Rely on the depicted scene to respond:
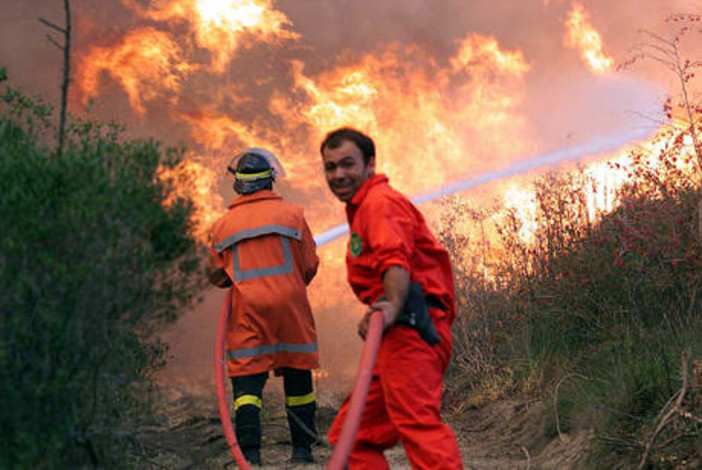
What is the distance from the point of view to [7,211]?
10.3 ft

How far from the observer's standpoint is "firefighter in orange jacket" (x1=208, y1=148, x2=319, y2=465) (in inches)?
225

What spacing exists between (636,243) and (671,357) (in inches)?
54.1

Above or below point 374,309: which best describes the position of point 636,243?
above

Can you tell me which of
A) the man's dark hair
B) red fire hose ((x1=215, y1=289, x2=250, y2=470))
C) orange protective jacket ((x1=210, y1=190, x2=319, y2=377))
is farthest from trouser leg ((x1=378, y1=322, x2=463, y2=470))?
orange protective jacket ((x1=210, y1=190, x2=319, y2=377))

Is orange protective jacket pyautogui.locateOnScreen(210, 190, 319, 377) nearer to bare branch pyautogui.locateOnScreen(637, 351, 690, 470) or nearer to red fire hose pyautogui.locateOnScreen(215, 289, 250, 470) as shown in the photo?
red fire hose pyautogui.locateOnScreen(215, 289, 250, 470)

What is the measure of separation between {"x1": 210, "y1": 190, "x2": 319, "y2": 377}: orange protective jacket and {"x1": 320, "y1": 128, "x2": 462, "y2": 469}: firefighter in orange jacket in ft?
6.90

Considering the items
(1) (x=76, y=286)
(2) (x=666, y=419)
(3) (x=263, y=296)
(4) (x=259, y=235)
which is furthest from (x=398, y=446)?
(1) (x=76, y=286)

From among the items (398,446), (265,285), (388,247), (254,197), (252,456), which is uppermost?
(254,197)

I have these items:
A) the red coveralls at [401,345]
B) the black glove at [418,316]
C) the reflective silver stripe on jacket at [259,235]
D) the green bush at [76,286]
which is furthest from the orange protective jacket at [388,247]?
the reflective silver stripe on jacket at [259,235]

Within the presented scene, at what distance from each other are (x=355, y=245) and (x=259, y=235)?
2308mm

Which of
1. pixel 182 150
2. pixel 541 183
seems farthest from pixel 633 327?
pixel 182 150

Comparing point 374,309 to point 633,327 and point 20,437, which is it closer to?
point 20,437

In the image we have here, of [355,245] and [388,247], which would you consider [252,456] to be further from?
[388,247]

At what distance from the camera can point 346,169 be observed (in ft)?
12.1
